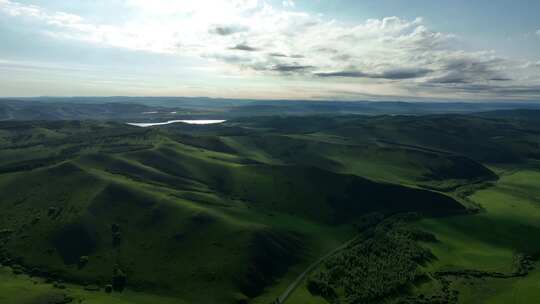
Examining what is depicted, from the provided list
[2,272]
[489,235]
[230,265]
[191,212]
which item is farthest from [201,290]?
[489,235]

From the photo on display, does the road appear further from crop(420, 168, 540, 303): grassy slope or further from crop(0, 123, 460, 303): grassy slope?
crop(420, 168, 540, 303): grassy slope

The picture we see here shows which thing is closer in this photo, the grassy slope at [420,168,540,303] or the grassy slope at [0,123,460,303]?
the grassy slope at [420,168,540,303]

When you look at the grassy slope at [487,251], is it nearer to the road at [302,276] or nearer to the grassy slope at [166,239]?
the road at [302,276]

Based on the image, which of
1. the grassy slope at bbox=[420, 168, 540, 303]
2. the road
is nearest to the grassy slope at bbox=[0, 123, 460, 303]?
the road

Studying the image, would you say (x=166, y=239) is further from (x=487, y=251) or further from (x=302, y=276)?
(x=487, y=251)

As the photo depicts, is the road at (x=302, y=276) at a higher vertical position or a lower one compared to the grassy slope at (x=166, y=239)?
lower

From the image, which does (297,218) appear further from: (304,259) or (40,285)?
(40,285)

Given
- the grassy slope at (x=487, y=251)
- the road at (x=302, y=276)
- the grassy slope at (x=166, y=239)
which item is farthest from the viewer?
the grassy slope at (x=166, y=239)

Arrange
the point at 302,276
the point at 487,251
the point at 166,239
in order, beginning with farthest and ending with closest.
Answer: the point at 487,251, the point at 166,239, the point at 302,276

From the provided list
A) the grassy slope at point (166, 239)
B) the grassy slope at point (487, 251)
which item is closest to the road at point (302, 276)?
the grassy slope at point (166, 239)

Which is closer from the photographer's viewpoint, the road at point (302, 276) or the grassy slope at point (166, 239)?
the road at point (302, 276)

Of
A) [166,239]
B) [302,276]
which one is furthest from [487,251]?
[166,239]
